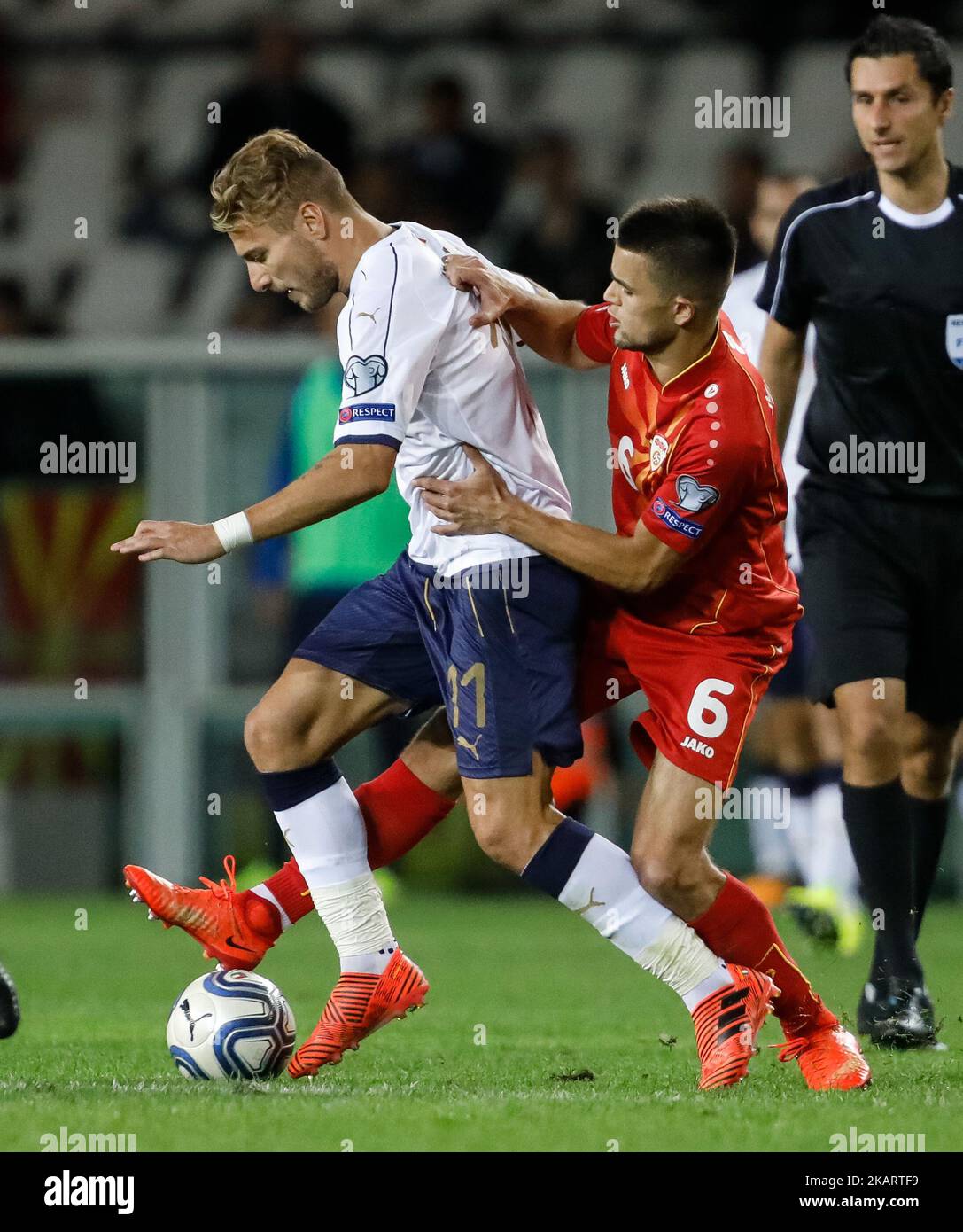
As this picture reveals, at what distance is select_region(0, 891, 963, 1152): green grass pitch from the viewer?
3.67m

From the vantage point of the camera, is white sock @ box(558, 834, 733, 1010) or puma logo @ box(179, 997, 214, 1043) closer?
white sock @ box(558, 834, 733, 1010)

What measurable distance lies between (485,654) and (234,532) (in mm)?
613

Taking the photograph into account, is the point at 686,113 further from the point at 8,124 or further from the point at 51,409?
Result: the point at 51,409

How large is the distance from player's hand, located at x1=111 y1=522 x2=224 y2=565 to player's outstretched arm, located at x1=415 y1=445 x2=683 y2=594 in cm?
52

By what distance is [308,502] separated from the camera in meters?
4.23

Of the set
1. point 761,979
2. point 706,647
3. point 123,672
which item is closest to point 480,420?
point 706,647

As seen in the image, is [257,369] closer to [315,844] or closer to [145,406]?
[145,406]

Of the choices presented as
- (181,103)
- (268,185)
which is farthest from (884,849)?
(181,103)

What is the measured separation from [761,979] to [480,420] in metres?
1.37

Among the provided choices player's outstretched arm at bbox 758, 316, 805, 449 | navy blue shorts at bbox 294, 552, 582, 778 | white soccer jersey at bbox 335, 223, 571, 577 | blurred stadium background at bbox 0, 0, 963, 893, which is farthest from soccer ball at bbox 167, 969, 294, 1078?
blurred stadium background at bbox 0, 0, 963, 893
